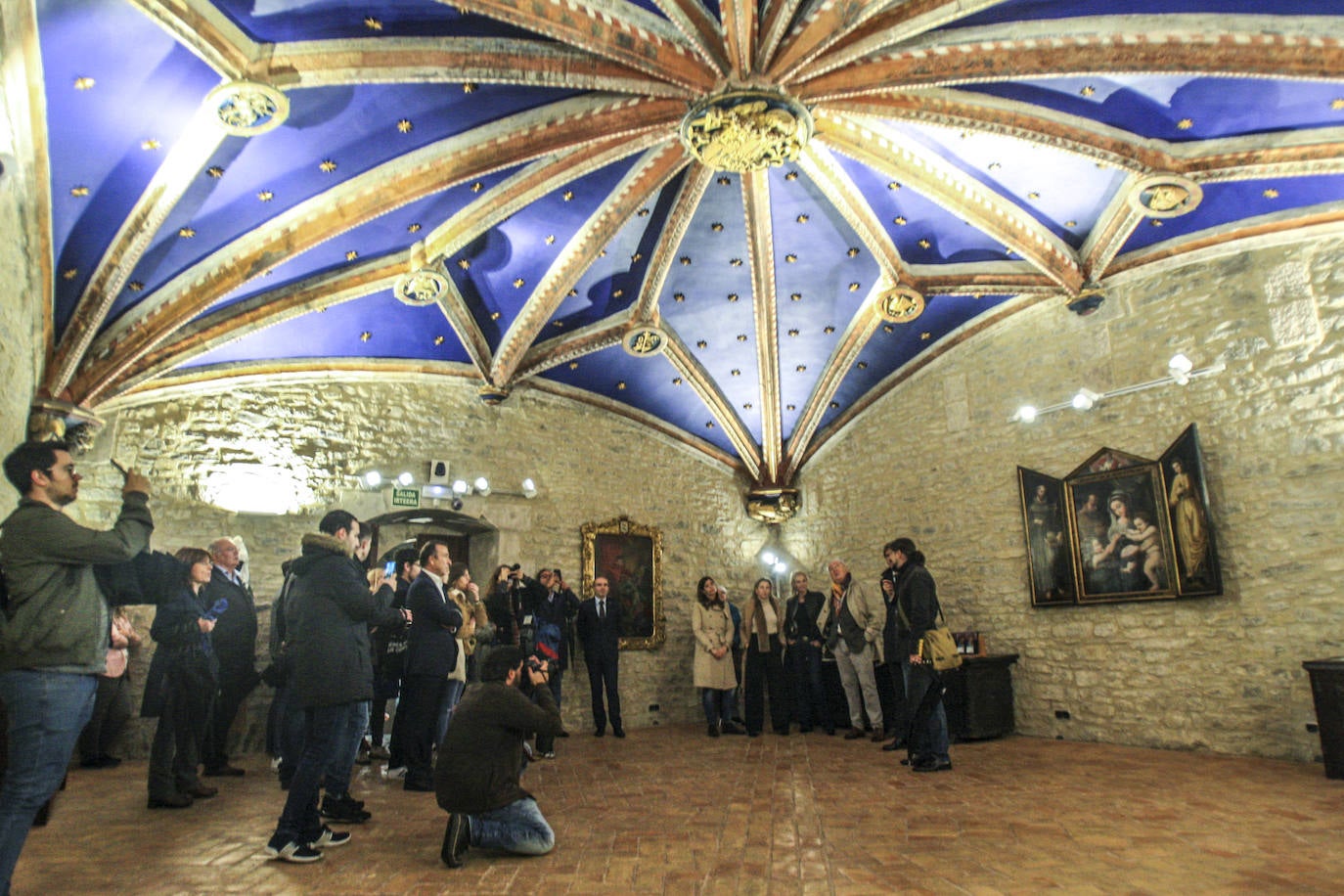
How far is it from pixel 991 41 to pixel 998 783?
5235mm

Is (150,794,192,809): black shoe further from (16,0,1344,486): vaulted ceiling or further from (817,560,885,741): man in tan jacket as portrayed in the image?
(817,560,885,741): man in tan jacket

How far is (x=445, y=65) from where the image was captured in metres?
5.60

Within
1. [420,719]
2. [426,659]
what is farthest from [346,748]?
[420,719]

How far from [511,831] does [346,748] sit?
1.00 meters

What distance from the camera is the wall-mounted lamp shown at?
7496mm

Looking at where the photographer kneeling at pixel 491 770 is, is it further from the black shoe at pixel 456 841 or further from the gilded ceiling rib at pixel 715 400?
the gilded ceiling rib at pixel 715 400

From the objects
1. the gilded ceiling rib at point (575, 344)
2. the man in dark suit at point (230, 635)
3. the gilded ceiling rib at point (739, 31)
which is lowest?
the man in dark suit at point (230, 635)

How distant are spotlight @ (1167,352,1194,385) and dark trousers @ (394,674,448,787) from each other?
7.01 meters

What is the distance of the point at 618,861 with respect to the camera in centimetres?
376

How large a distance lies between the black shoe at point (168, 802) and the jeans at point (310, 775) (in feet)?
5.45

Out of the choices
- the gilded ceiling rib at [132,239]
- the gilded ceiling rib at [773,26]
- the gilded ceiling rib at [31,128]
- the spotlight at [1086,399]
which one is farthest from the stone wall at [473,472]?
the gilded ceiling rib at [773,26]

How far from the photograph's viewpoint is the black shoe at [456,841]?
145 inches

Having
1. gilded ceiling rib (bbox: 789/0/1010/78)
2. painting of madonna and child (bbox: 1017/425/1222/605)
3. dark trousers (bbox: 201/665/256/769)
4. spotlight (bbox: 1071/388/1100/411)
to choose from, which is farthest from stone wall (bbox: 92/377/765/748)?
gilded ceiling rib (bbox: 789/0/1010/78)

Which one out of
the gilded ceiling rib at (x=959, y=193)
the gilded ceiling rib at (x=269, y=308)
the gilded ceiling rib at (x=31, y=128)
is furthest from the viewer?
the gilded ceiling rib at (x=269, y=308)
